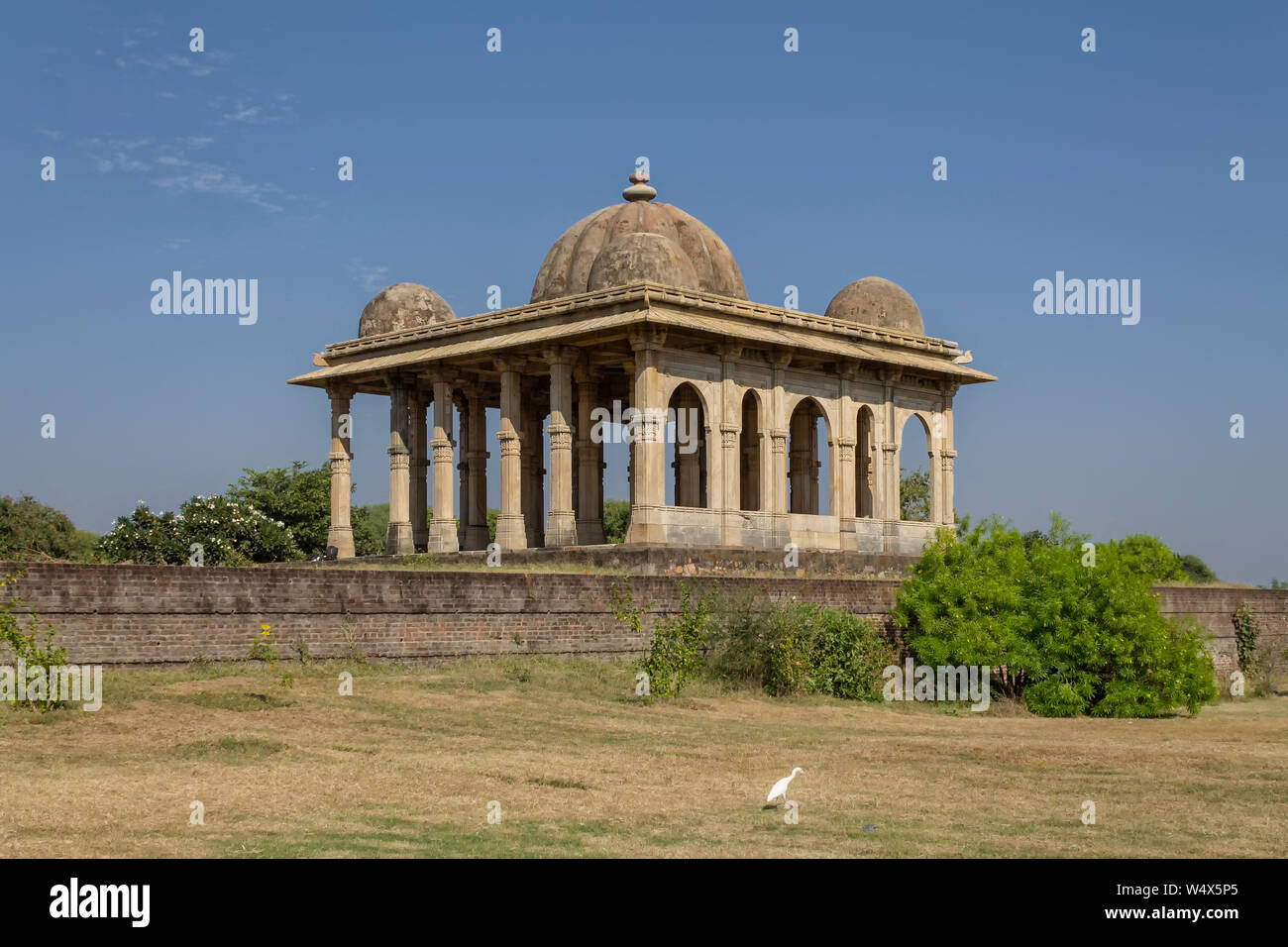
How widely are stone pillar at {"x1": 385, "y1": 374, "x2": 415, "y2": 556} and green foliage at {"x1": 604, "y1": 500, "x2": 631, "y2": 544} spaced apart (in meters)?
16.7

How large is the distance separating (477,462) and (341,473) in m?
3.65

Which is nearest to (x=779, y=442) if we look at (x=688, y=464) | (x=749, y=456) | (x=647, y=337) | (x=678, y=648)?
(x=688, y=464)

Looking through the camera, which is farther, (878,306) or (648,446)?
(878,306)

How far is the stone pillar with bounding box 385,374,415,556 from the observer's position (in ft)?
135

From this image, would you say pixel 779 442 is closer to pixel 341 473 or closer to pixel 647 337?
pixel 647 337

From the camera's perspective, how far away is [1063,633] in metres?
Answer: 24.8

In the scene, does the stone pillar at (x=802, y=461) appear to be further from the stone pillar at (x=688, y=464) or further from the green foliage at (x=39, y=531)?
the green foliage at (x=39, y=531)

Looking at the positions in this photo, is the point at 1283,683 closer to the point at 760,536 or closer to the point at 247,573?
the point at 760,536

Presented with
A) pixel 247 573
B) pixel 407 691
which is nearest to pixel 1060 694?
pixel 407 691

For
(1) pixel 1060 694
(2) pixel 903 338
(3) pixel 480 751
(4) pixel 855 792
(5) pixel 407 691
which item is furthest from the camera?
(2) pixel 903 338
